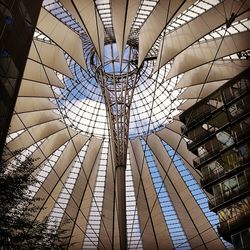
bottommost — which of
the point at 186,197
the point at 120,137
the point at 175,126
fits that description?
the point at 120,137

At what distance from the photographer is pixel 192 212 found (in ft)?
123

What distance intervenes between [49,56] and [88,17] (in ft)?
17.2

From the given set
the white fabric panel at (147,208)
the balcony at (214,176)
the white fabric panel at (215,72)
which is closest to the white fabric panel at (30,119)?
the white fabric panel at (147,208)

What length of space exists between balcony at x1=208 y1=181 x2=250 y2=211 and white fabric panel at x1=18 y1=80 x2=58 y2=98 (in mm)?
13374

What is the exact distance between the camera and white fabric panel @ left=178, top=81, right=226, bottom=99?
3359 centimetres

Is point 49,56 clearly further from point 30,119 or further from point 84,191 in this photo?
point 84,191

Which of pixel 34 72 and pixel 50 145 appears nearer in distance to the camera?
pixel 34 72

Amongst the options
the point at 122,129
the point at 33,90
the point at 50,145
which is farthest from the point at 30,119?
the point at 122,129

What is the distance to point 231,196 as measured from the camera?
26.2 meters

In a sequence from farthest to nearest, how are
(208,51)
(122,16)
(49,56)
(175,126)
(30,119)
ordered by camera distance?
(175,126) < (30,119) < (208,51) < (49,56) < (122,16)

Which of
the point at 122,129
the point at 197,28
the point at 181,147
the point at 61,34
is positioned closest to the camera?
the point at 197,28

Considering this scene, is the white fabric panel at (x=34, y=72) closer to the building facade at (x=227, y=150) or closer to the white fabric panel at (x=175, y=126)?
the building facade at (x=227, y=150)

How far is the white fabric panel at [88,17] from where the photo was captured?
80.6 ft

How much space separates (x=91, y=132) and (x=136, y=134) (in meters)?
4.13
